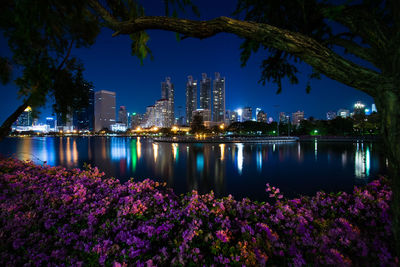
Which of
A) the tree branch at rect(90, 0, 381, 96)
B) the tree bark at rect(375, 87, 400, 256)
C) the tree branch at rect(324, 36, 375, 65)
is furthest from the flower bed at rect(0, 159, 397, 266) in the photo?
the tree branch at rect(324, 36, 375, 65)

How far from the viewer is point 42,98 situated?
8.13 feet

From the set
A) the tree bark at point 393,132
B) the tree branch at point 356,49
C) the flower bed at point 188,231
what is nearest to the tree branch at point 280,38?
the tree bark at point 393,132

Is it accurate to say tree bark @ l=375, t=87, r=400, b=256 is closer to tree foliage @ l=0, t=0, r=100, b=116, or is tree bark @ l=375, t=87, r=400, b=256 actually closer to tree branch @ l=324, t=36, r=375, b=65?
tree branch @ l=324, t=36, r=375, b=65

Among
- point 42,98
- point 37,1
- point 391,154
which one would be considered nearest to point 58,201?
point 42,98

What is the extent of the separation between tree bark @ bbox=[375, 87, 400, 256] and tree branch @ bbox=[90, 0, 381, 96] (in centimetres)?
14

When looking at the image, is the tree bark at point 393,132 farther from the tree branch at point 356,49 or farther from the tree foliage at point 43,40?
the tree foliage at point 43,40

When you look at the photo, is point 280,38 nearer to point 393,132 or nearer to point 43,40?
point 393,132

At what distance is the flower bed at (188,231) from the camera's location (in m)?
2.34

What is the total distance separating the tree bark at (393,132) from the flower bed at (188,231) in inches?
32.0

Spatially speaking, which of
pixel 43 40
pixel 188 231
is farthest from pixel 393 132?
pixel 43 40

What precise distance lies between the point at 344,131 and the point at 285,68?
87484mm

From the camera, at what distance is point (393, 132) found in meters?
1.66

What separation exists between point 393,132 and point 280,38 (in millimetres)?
1378

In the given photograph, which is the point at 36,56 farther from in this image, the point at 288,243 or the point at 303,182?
the point at 303,182
